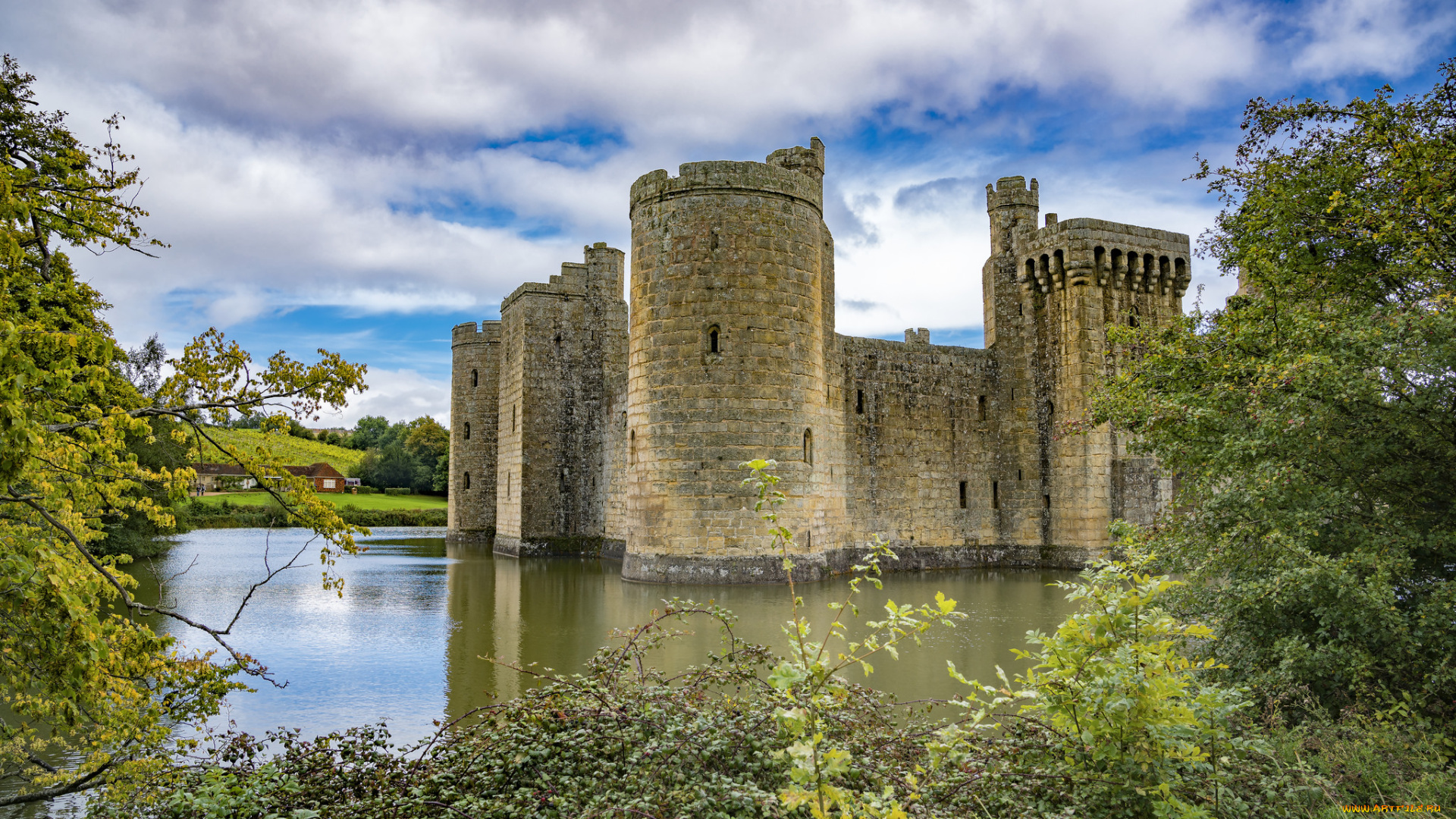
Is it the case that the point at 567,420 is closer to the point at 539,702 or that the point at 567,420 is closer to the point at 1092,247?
the point at 1092,247

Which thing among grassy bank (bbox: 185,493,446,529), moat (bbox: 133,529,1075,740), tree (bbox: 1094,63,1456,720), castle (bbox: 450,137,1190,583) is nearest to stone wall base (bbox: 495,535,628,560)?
castle (bbox: 450,137,1190,583)

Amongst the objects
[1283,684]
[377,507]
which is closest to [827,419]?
[1283,684]

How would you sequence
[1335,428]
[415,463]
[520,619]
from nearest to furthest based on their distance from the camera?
[1335,428] → [520,619] → [415,463]

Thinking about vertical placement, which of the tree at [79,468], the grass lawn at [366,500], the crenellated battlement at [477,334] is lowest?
the grass lawn at [366,500]

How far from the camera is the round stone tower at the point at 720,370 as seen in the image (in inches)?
677

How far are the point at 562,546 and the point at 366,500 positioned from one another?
36760 mm

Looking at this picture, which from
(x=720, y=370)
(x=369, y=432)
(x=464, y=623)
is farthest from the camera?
(x=369, y=432)

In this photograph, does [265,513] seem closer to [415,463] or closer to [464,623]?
[415,463]

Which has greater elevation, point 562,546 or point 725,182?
point 725,182

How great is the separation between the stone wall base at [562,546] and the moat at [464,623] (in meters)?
1.16

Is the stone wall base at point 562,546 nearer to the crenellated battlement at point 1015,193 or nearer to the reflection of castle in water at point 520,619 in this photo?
the reflection of castle in water at point 520,619

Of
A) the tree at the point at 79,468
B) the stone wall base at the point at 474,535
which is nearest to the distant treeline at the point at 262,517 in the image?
the stone wall base at the point at 474,535

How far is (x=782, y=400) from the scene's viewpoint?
1756cm

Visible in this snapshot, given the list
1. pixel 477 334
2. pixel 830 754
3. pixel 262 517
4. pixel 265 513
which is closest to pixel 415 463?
pixel 262 517
